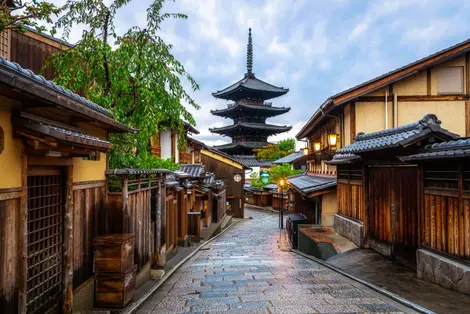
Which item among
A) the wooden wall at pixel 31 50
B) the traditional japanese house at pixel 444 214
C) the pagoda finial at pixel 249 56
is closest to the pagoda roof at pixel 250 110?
the pagoda finial at pixel 249 56

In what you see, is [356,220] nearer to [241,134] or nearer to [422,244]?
[422,244]

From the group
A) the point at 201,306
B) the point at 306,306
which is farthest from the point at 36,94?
the point at 306,306

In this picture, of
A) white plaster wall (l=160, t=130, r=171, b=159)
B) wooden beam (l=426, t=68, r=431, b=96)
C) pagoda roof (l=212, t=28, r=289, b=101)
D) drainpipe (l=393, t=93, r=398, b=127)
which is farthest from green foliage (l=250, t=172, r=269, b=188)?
wooden beam (l=426, t=68, r=431, b=96)

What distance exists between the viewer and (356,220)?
528 inches

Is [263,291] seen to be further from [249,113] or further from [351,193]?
[249,113]

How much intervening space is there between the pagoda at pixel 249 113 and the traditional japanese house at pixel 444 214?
43.0 m

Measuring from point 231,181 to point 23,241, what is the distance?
3326 cm

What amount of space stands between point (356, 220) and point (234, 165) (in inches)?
990

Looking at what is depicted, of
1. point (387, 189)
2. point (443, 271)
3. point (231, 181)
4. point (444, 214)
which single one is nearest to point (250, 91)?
point (231, 181)

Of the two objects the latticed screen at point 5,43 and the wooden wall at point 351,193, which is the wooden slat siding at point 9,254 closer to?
the latticed screen at point 5,43

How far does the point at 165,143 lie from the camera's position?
22641 millimetres

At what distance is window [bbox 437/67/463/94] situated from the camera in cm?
1573

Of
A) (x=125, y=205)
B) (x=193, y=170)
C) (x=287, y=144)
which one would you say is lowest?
(x=125, y=205)

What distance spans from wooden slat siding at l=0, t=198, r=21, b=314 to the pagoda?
46.8 m
